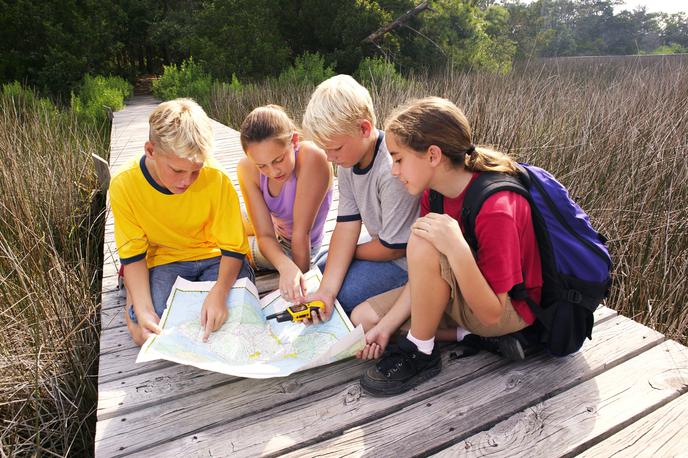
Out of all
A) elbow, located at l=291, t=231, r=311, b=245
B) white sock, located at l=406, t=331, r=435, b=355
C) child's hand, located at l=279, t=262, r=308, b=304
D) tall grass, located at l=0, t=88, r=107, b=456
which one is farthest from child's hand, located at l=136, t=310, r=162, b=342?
white sock, located at l=406, t=331, r=435, b=355

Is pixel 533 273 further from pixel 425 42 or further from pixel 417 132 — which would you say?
pixel 425 42

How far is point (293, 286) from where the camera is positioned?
2.14 metres

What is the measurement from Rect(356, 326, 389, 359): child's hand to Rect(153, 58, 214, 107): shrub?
9.08 m

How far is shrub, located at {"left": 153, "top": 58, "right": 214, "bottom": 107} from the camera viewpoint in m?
10.3

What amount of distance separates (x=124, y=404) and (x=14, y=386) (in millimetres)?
612

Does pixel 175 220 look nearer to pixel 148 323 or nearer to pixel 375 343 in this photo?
pixel 148 323

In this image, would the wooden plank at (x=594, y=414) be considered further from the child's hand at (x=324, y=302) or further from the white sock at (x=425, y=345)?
the child's hand at (x=324, y=302)

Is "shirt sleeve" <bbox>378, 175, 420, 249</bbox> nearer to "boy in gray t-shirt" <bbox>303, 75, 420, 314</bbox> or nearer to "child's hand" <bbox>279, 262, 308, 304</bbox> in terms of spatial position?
"boy in gray t-shirt" <bbox>303, 75, 420, 314</bbox>

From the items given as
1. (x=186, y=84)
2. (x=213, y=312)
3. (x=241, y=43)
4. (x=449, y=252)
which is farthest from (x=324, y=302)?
(x=241, y=43)

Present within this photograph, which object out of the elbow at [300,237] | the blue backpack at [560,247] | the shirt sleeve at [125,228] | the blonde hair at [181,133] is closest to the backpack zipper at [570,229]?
the blue backpack at [560,247]

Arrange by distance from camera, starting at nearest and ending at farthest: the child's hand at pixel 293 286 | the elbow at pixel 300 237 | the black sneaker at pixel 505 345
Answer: the black sneaker at pixel 505 345 → the child's hand at pixel 293 286 → the elbow at pixel 300 237

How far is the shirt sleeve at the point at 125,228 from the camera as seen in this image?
2.16 m

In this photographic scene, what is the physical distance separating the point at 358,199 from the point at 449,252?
2.45 feet

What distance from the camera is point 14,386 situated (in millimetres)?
1958
